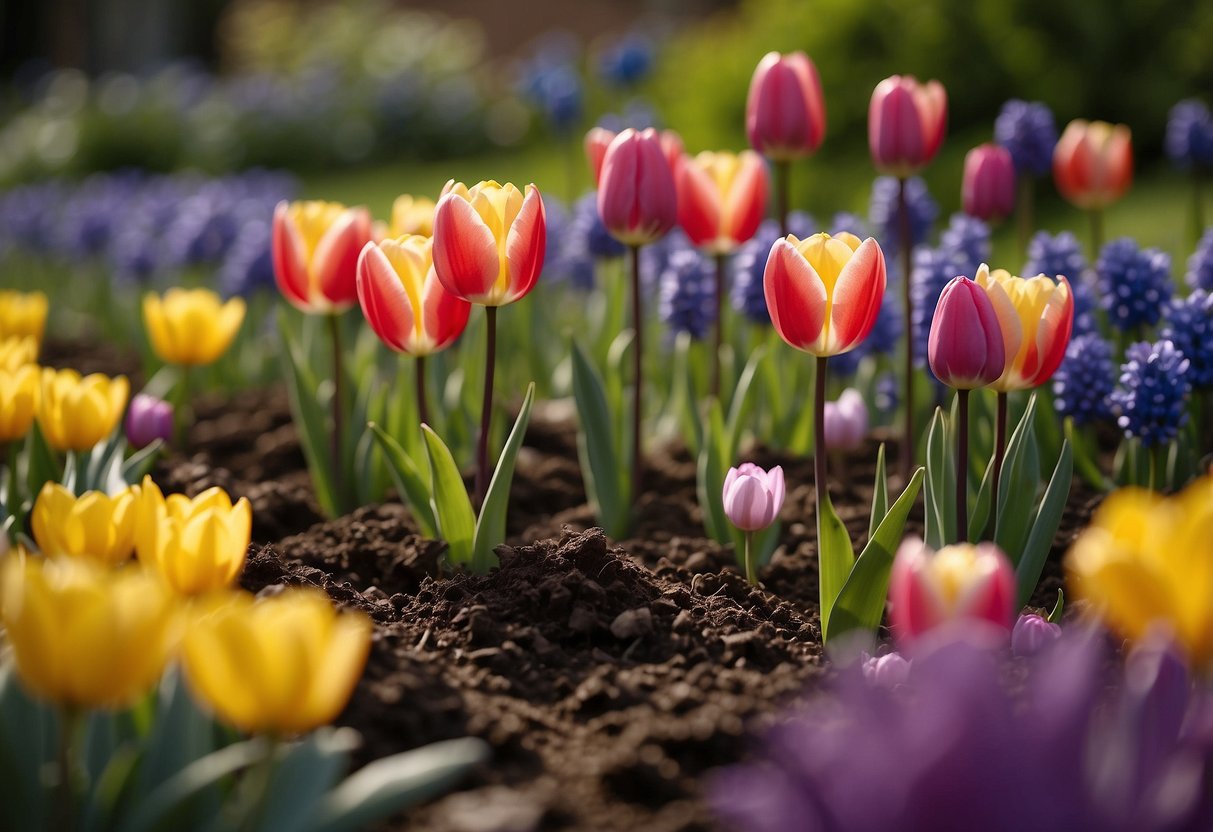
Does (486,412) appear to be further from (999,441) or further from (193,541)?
(999,441)

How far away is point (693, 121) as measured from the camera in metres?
8.01

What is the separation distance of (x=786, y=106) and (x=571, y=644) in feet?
4.38

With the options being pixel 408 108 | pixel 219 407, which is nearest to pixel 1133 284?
pixel 219 407

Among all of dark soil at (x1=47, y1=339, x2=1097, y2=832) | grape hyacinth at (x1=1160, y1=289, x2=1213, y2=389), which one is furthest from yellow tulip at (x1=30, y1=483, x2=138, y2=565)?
grape hyacinth at (x1=1160, y1=289, x2=1213, y2=389)

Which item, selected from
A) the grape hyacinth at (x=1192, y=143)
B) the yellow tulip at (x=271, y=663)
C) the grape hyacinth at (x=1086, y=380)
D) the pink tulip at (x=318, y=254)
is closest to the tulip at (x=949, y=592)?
the yellow tulip at (x=271, y=663)

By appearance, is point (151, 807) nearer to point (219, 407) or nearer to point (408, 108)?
point (219, 407)

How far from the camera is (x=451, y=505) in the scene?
2.19 meters

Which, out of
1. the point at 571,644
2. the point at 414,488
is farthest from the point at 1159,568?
the point at 414,488

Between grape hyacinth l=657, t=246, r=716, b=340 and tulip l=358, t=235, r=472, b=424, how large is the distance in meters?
1.00

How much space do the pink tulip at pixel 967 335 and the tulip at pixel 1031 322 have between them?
35 mm

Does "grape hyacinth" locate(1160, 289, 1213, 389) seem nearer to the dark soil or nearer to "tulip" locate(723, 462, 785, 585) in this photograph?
the dark soil

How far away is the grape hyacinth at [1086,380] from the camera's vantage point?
2498mm

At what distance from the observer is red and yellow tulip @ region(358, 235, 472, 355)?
83.9 inches

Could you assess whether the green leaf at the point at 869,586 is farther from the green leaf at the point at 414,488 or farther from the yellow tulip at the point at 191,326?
the yellow tulip at the point at 191,326
